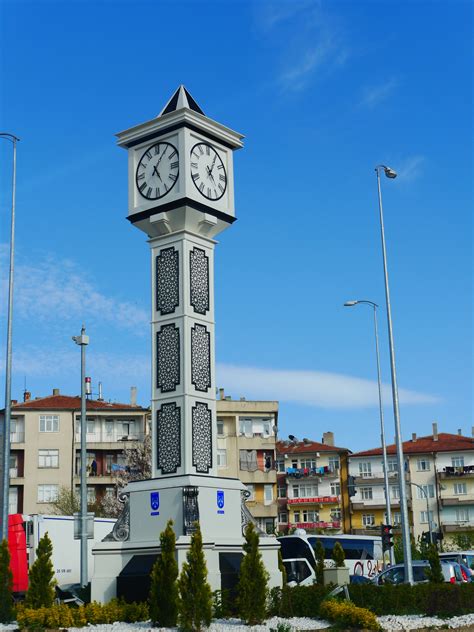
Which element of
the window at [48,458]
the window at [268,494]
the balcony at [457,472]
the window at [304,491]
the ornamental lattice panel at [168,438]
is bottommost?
the ornamental lattice panel at [168,438]

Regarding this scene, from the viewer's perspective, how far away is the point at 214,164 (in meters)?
25.6

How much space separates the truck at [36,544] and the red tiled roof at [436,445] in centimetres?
5044

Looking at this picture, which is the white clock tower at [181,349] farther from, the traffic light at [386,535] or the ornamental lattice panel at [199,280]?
the traffic light at [386,535]

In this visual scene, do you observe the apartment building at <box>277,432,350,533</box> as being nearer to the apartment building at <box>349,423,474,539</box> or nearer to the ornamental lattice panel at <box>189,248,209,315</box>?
the apartment building at <box>349,423,474,539</box>

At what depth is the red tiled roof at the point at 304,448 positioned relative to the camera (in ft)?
271

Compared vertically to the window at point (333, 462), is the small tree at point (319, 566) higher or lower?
lower

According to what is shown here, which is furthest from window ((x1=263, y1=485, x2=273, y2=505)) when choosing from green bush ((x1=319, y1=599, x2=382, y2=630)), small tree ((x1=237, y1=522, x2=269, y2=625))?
small tree ((x1=237, y1=522, x2=269, y2=625))

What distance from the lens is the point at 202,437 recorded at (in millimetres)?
23422

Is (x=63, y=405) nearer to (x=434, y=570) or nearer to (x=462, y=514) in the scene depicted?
(x=462, y=514)

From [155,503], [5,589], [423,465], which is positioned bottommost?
[5,589]

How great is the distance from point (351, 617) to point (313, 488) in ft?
207

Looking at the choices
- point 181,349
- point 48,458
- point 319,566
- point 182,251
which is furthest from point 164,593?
point 48,458

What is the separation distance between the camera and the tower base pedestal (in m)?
22.0

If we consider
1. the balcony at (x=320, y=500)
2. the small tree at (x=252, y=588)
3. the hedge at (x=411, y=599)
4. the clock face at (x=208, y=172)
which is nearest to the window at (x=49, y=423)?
the balcony at (x=320, y=500)
